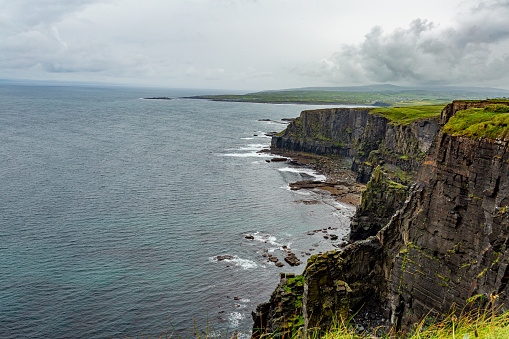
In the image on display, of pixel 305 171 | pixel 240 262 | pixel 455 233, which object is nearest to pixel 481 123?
pixel 455 233

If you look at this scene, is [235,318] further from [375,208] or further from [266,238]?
[375,208]

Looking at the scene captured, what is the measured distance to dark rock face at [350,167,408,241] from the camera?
64.9m

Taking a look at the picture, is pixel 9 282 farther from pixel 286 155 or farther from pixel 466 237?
pixel 286 155

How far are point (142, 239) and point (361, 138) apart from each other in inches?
3359

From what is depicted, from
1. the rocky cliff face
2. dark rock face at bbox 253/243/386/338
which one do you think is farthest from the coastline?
dark rock face at bbox 253/243/386/338

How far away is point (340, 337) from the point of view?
9.16m

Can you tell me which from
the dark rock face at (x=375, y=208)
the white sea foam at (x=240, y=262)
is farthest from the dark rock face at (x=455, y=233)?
the dark rock face at (x=375, y=208)

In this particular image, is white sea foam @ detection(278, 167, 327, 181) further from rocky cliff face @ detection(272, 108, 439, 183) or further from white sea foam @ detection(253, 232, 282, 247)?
white sea foam @ detection(253, 232, 282, 247)

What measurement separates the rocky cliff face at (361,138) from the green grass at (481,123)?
55496 mm

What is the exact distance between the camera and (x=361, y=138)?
12662 cm

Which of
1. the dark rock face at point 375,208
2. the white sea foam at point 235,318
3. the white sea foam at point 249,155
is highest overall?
the dark rock face at point 375,208

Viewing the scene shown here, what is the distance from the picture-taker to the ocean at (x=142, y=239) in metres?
44.2

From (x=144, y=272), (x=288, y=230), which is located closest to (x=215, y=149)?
(x=288, y=230)

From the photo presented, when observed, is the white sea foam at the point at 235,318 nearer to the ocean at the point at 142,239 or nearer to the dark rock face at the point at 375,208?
the ocean at the point at 142,239
